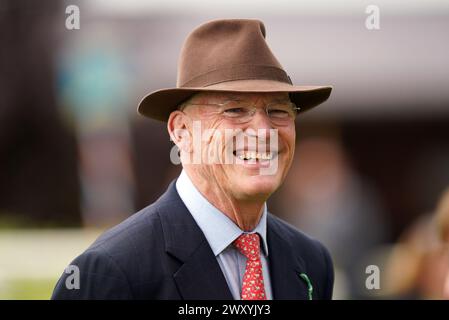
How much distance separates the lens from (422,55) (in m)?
9.29

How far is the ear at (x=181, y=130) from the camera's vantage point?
3265mm

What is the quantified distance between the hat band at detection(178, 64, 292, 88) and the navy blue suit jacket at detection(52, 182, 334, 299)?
466mm

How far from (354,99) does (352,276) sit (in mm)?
2614

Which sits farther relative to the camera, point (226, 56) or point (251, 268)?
point (226, 56)

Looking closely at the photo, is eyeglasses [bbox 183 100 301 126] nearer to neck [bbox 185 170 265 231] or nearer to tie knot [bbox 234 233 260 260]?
neck [bbox 185 170 265 231]

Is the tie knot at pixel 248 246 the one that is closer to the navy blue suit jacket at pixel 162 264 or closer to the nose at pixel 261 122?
the navy blue suit jacket at pixel 162 264

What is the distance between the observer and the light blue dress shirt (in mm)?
3064

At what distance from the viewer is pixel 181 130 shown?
331cm

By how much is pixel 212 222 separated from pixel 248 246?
18 centimetres

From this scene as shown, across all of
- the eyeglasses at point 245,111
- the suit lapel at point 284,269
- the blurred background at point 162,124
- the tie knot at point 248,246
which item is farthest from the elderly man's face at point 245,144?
the blurred background at point 162,124

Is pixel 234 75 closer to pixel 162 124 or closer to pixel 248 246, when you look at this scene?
pixel 248 246

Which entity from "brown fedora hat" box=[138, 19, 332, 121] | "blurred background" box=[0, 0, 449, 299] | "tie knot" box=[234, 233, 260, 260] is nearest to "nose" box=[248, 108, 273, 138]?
"brown fedora hat" box=[138, 19, 332, 121]

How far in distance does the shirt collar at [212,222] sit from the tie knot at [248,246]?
0.09ft

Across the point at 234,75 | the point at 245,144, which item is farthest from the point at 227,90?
the point at 245,144
